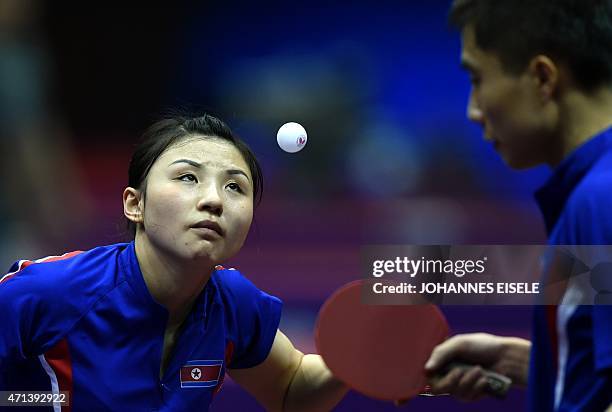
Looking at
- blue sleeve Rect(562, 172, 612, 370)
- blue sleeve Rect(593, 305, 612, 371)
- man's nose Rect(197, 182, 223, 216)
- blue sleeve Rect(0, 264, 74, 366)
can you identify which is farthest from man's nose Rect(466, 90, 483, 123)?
blue sleeve Rect(0, 264, 74, 366)

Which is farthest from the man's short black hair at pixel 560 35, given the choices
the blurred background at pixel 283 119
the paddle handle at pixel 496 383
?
the blurred background at pixel 283 119

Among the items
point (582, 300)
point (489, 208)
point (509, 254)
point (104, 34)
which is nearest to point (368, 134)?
point (489, 208)

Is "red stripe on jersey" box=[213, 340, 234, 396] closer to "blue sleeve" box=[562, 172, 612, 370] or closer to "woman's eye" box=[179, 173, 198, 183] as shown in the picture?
"woman's eye" box=[179, 173, 198, 183]

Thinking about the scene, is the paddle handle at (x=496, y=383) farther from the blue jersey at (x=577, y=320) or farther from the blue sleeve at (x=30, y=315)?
the blue sleeve at (x=30, y=315)

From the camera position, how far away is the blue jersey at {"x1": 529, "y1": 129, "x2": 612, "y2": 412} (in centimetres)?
135

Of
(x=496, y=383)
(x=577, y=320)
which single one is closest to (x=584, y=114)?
(x=577, y=320)

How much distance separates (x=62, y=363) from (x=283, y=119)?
3.18 m

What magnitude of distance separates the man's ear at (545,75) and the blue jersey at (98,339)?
100cm

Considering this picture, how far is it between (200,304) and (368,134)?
3.02 meters

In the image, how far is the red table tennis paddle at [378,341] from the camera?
1.78 m

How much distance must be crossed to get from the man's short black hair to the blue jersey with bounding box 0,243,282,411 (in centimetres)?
98

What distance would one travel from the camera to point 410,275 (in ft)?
7.16

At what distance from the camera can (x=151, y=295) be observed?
208 cm

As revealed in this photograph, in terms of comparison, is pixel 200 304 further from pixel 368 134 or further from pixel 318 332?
pixel 368 134
